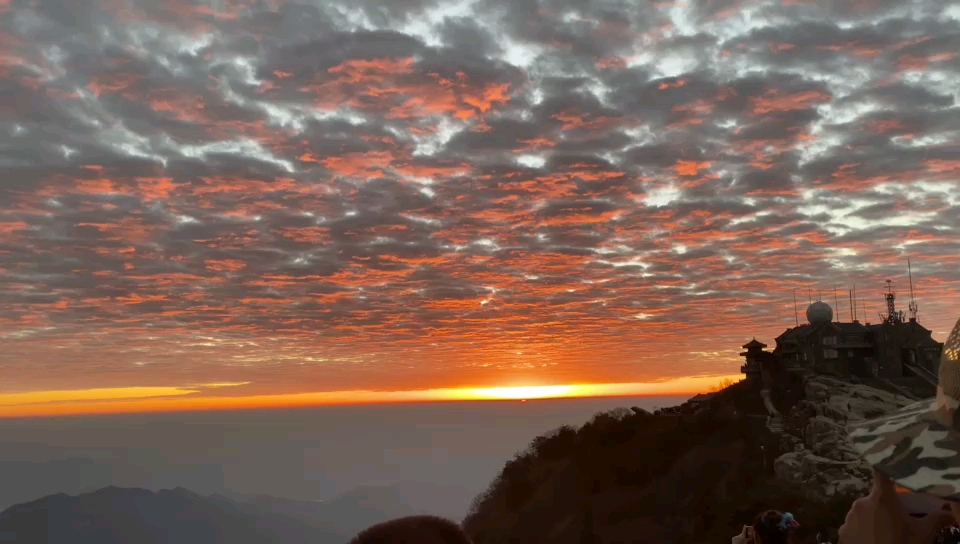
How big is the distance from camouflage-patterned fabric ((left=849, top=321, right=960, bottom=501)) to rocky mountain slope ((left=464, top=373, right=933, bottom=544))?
3516 cm

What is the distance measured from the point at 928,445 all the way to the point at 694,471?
58657 mm

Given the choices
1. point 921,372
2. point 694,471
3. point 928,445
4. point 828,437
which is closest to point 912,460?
point 928,445

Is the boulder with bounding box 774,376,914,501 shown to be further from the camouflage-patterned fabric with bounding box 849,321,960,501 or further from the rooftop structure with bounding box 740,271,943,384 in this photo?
the camouflage-patterned fabric with bounding box 849,321,960,501

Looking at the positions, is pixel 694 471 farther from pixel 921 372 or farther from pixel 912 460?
pixel 912 460

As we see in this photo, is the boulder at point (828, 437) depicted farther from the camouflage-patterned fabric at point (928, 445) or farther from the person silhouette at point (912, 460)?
the camouflage-patterned fabric at point (928, 445)

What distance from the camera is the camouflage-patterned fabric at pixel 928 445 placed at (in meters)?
4.00

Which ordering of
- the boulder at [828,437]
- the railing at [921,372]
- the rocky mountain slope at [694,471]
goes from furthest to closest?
the railing at [921,372]
the rocky mountain slope at [694,471]
the boulder at [828,437]

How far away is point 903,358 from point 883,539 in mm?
72138

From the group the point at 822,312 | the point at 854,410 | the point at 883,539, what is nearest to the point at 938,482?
the point at 883,539

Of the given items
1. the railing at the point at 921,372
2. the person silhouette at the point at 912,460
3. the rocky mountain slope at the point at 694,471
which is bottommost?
the rocky mountain slope at the point at 694,471

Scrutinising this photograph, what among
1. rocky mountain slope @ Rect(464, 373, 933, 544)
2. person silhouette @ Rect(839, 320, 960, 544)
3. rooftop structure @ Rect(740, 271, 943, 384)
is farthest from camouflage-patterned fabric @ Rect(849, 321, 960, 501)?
rooftop structure @ Rect(740, 271, 943, 384)

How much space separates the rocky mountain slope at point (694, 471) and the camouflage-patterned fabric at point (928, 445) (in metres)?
35.2

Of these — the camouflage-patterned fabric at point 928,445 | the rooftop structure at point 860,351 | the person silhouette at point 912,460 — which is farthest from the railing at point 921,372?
the camouflage-patterned fabric at point 928,445

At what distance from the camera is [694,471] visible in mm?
59375
